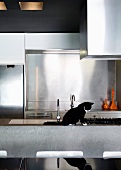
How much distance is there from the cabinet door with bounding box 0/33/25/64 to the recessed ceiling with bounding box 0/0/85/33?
23cm

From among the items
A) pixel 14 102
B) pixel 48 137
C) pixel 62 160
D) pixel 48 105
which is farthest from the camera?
pixel 48 105

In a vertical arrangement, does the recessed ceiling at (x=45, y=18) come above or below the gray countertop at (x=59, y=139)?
above

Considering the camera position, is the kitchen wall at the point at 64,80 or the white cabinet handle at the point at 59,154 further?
the kitchen wall at the point at 64,80

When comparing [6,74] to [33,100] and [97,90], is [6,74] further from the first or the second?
[97,90]

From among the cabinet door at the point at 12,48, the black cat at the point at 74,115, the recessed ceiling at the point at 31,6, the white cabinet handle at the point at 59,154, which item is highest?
the recessed ceiling at the point at 31,6

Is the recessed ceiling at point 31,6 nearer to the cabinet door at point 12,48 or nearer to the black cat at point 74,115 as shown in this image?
the black cat at point 74,115

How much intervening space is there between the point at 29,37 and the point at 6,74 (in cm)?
74

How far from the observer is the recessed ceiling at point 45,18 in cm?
342

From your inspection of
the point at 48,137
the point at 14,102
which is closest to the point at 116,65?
the point at 14,102

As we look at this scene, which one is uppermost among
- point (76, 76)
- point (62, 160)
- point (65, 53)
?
point (65, 53)

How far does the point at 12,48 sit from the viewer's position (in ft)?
17.3

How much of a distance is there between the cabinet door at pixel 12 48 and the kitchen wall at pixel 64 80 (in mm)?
330

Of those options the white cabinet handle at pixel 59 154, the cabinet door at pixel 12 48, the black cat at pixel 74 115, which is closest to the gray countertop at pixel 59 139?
the black cat at pixel 74 115

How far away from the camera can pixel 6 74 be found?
527cm
